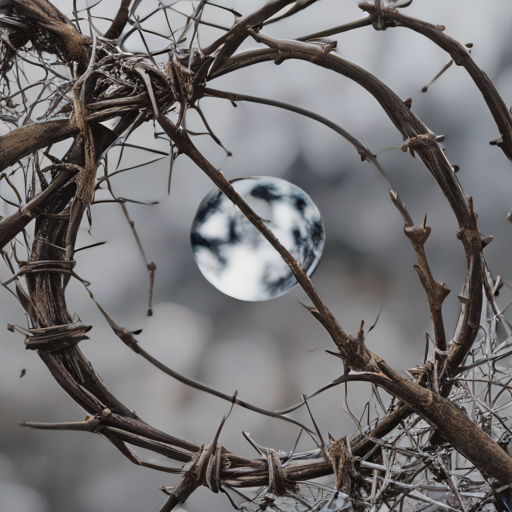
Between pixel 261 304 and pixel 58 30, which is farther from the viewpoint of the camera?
pixel 261 304

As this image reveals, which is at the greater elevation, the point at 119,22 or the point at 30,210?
the point at 119,22

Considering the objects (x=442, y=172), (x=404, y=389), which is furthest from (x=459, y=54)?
(x=404, y=389)

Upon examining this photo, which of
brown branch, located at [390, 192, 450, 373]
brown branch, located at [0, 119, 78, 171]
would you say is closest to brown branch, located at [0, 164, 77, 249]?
brown branch, located at [0, 119, 78, 171]

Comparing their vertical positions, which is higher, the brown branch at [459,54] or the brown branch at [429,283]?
the brown branch at [459,54]

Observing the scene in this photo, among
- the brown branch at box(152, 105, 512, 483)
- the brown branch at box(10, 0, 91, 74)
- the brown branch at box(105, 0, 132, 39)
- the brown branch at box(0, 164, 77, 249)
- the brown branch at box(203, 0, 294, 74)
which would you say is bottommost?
the brown branch at box(152, 105, 512, 483)

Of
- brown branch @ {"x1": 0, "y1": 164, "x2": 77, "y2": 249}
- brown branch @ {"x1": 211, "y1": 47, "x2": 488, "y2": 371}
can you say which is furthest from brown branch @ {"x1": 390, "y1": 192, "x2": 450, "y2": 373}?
brown branch @ {"x1": 0, "y1": 164, "x2": 77, "y2": 249}

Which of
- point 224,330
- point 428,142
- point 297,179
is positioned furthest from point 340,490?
point 297,179

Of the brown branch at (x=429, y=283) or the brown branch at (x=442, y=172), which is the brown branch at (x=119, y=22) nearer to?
the brown branch at (x=442, y=172)

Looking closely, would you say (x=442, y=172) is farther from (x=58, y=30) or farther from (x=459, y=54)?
(x=58, y=30)

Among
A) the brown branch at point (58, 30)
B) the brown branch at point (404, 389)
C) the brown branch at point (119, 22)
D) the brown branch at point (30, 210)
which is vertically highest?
the brown branch at point (119, 22)

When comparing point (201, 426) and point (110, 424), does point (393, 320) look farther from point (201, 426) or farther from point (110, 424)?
point (110, 424)

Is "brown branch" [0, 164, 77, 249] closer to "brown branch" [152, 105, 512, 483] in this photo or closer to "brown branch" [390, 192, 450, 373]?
"brown branch" [152, 105, 512, 483]

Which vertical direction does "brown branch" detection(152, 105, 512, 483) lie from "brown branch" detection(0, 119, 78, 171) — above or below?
below

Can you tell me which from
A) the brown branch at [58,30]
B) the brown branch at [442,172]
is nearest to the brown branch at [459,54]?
the brown branch at [442,172]
